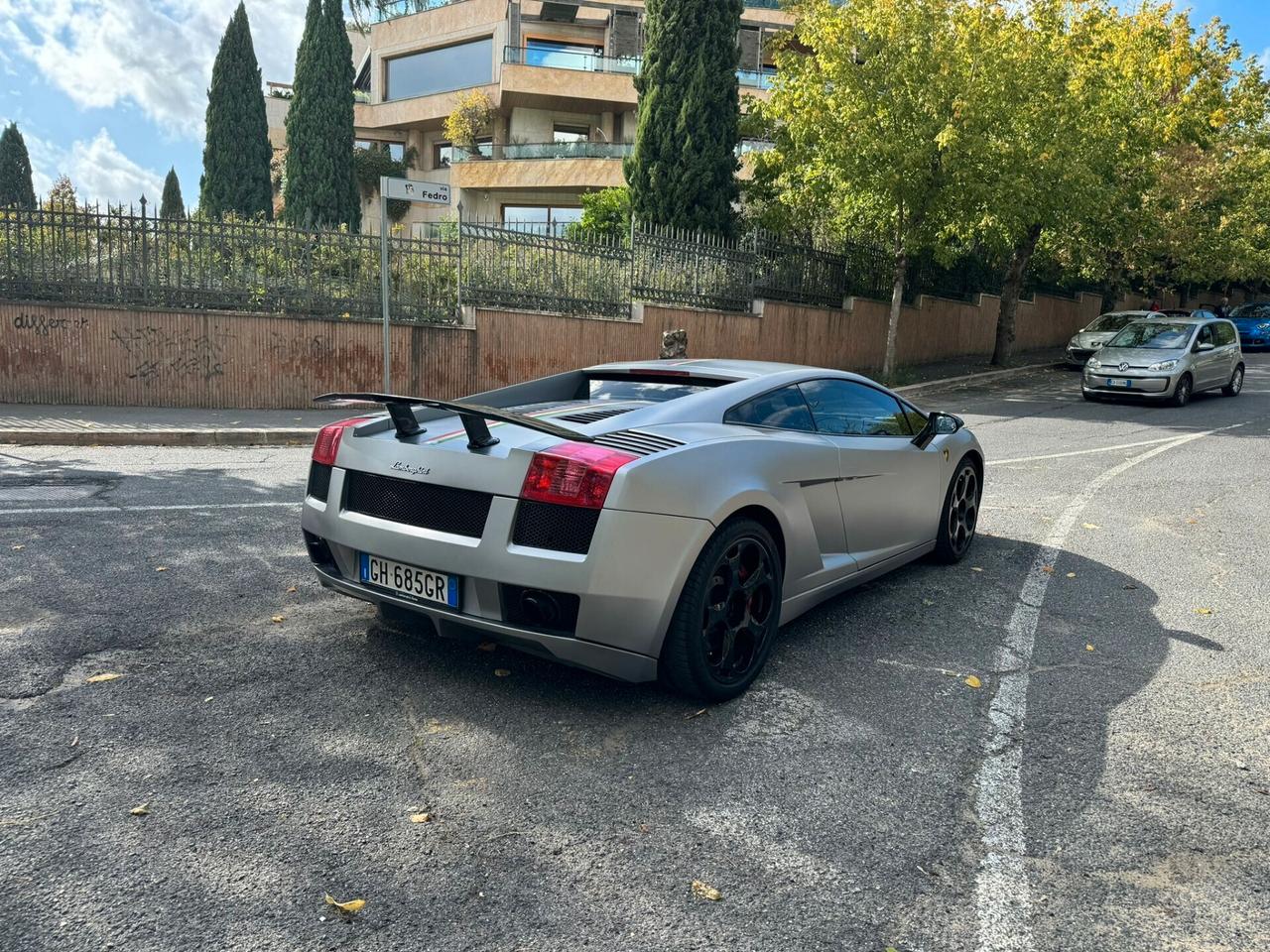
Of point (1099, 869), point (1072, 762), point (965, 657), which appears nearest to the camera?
point (1099, 869)

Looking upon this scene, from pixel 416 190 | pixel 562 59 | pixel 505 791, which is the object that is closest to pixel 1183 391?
pixel 416 190

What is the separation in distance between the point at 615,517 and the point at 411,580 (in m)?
0.91

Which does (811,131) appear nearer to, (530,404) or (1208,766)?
(530,404)

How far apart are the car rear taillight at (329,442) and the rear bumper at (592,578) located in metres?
0.68

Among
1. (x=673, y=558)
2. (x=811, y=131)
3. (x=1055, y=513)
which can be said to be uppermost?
(x=811, y=131)

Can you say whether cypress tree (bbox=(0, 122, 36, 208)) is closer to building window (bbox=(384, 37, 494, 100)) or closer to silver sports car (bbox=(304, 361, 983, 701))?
building window (bbox=(384, 37, 494, 100))

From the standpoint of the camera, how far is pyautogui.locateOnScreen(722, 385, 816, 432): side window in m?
4.50

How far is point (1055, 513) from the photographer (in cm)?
801

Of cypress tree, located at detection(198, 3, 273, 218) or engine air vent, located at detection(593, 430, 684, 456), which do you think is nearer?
engine air vent, located at detection(593, 430, 684, 456)

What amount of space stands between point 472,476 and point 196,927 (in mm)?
1745

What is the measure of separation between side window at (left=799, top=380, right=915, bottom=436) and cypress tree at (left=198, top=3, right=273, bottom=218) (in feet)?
114

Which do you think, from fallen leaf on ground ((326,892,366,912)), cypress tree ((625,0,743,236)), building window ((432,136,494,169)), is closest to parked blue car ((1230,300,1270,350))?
cypress tree ((625,0,743,236))

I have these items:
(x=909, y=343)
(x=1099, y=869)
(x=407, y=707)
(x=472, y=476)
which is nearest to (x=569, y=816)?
(x=407, y=707)

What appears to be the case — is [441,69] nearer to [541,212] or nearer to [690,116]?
[541,212]
